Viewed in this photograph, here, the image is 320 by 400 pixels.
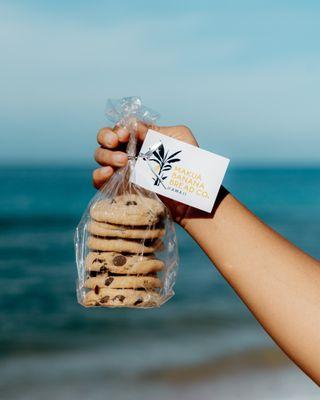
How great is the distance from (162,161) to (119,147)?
0.16 metres

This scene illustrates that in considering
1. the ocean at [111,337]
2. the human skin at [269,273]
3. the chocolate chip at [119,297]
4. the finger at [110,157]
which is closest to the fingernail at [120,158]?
the finger at [110,157]

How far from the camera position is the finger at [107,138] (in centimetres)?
172

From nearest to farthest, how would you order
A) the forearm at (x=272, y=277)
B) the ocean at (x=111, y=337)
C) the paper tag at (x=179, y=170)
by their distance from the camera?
1. the forearm at (x=272, y=277)
2. the paper tag at (x=179, y=170)
3. the ocean at (x=111, y=337)

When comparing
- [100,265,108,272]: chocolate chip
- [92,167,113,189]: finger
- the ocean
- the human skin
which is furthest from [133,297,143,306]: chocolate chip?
the ocean

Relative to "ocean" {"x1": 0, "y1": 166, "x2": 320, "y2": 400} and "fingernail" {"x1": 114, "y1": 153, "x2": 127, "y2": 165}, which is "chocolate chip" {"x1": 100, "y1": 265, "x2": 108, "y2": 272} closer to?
"fingernail" {"x1": 114, "y1": 153, "x2": 127, "y2": 165}

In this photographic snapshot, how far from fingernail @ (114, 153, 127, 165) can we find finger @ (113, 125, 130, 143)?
0.03 metres

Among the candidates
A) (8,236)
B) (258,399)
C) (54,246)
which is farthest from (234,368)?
(8,236)

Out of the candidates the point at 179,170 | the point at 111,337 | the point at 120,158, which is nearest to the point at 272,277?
the point at 179,170

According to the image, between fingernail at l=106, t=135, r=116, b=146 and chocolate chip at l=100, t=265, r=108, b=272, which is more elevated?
fingernail at l=106, t=135, r=116, b=146

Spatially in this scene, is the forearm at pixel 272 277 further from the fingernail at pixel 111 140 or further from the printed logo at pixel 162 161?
the fingernail at pixel 111 140

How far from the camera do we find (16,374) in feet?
21.6

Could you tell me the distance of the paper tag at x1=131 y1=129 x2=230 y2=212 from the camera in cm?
165

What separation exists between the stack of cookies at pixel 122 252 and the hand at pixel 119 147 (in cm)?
5

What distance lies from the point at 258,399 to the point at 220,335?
227 centimetres
